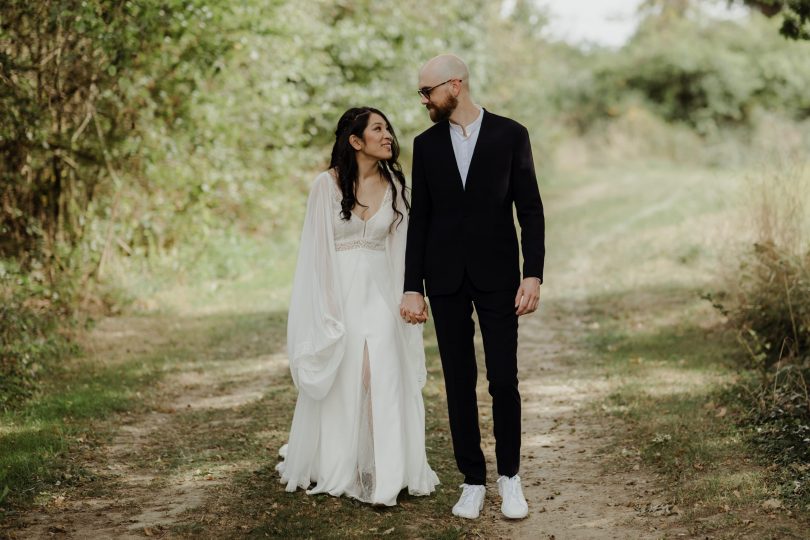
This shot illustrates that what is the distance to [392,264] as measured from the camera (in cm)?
524

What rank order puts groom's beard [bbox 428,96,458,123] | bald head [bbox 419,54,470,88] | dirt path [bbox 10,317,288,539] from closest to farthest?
1. bald head [bbox 419,54,470,88]
2. groom's beard [bbox 428,96,458,123]
3. dirt path [bbox 10,317,288,539]

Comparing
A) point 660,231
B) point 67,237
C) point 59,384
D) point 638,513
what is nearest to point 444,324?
point 638,513

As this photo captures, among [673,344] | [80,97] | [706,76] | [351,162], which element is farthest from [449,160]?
[706,76]

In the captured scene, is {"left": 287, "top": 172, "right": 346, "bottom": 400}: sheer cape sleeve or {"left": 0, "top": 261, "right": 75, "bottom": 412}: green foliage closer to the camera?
{"left": 287, "top": 172, "right": 346, "bottom": 400}: sheer cape sleeve

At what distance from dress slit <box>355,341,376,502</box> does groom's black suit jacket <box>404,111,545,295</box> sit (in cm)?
78

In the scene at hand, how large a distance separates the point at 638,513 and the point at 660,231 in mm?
11766

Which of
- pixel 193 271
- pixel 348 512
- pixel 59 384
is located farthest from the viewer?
pixel 193 271

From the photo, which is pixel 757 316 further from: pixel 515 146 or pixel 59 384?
pixel 59 384

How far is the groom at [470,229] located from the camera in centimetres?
461

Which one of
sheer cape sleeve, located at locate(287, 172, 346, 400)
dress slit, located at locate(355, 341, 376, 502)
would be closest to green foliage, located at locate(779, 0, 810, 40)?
sheer cape sleeve, located at locate(287, 172, 346, 400)

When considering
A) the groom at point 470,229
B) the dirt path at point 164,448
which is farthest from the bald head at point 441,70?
the dirt path at point 164,448

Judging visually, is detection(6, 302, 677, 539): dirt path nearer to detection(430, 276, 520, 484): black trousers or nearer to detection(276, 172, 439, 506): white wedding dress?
detection(430, 276, 520, 484): black trousers

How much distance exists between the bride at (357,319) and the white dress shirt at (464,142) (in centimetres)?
54

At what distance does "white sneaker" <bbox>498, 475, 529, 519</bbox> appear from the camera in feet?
15.9
